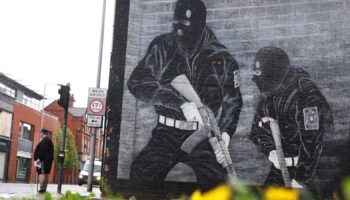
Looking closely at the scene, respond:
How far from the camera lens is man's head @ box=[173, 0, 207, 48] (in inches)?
424

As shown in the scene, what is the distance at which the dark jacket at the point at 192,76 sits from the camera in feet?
34.6

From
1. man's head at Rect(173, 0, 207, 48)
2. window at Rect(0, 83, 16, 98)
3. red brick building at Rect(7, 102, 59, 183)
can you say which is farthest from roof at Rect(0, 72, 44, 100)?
man's head at Rect(173, 0, 207, 48)

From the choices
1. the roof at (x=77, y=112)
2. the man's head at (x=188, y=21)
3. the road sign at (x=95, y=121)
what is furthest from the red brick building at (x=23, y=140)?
the man's head at (x=188, y=21)

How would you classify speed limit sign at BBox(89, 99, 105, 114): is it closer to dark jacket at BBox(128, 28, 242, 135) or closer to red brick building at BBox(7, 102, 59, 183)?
dark jacket at BBox(128, 28, 242, 135)

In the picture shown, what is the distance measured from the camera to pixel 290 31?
10.5 m

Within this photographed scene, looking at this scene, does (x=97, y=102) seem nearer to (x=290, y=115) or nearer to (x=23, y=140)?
(x=290, y=115)

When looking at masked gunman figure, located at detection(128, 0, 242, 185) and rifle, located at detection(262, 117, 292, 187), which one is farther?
masked gunman figure, located at detection(128, 0, 242, 185)

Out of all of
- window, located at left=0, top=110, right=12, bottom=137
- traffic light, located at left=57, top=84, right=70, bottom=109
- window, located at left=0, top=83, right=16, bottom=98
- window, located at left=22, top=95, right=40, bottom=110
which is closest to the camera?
traffic light, located at left=57, top=84, right=70, bottom=109

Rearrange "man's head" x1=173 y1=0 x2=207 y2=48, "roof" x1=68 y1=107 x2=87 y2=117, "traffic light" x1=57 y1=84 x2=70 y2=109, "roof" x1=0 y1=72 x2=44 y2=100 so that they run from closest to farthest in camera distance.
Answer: "man's head" x1=173 y1=0 x2=207 y2=48 < "traffic light" x1=57 y1=84 x2=70 y2=109 < "roof" x1=0 y1=72 x2=44 y2=100 < "roof" x1=68 y1=107 x2=87 y2=117

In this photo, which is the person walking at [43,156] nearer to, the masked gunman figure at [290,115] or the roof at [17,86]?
the masked gunman figure at [290,115]

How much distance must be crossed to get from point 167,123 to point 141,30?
6.89ft

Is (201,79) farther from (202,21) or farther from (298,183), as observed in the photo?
(298,183)

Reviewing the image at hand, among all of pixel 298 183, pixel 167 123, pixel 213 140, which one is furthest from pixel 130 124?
pixel 298 183

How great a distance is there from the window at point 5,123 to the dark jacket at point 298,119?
29.2 meters
